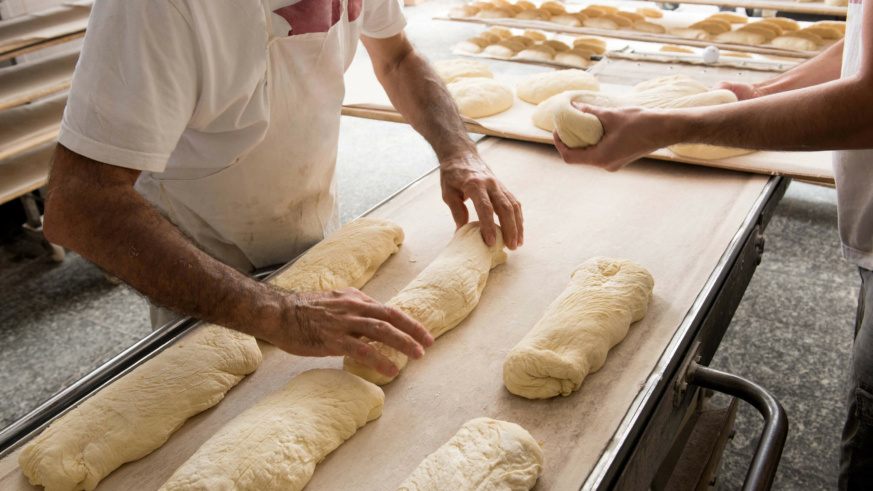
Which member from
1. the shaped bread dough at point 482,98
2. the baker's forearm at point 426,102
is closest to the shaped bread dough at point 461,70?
the shaped bread dough at point 482,98

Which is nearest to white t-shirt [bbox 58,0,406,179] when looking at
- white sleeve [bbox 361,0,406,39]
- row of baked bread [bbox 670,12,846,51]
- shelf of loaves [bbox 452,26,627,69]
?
white sleeve [bbox 361,0,406,39]

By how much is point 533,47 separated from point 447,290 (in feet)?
9.41

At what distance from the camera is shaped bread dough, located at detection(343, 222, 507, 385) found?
1.45 m

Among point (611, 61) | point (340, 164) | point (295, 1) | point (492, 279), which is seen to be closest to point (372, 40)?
point (295, 1)

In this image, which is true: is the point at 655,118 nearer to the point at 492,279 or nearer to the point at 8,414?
the point at 492,279

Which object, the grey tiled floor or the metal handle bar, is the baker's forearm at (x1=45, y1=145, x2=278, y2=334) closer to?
the metal handle bar

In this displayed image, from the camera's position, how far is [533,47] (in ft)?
13.2

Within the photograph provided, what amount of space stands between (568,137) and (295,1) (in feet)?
2.84

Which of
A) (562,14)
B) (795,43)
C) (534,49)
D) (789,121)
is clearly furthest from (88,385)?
(795,43)

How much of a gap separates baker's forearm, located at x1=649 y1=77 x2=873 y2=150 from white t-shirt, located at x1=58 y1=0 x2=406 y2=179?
3.44 feet

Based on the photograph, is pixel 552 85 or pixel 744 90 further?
pixel 552 85

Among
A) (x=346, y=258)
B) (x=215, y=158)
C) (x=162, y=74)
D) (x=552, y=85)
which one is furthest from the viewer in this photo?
(x=552, y=85)

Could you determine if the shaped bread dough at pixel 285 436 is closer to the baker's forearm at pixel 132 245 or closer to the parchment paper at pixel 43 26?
the baker's forearm at pixel 132 245

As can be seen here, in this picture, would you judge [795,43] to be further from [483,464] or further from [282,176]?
[483,464]
